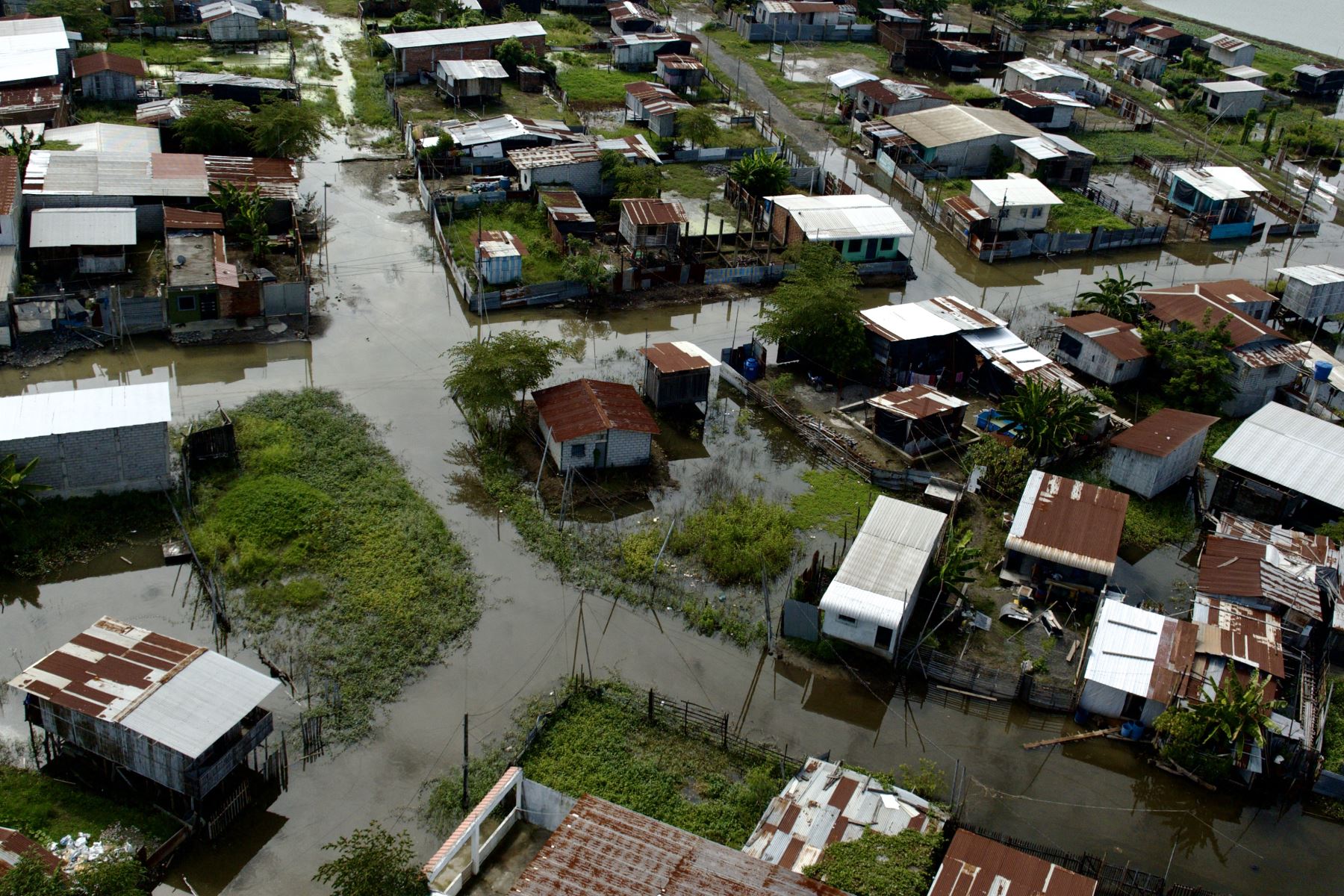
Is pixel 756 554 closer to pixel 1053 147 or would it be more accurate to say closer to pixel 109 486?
pixel 109 486

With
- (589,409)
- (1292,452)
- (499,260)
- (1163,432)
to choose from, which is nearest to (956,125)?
(499,260)

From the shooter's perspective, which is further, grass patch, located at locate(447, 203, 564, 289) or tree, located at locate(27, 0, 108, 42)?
tree, located at locate(27, 0, 108, 42)

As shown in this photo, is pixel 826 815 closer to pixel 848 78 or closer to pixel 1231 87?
pixel 848 78

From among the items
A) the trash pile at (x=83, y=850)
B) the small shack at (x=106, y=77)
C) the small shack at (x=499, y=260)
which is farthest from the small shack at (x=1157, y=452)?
the small shack at (x=106, y=77)

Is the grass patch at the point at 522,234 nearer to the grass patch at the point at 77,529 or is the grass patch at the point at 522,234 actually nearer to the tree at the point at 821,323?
the tree at the point at 821,323

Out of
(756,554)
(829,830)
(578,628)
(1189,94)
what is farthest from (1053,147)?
(829,830)

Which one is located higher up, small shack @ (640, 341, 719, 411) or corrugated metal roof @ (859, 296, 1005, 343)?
corrugated metal roof @ (859, 296, 1005, 343)

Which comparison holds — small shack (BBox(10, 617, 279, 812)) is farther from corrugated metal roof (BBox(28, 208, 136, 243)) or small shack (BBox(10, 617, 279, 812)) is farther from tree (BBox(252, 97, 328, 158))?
tree (BBox(252, 97, 328, 158))

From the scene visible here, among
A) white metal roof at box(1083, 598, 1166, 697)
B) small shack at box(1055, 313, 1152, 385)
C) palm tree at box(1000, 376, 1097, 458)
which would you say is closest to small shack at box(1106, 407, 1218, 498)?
palm tree at box(1000, 376, 1097, 458)
